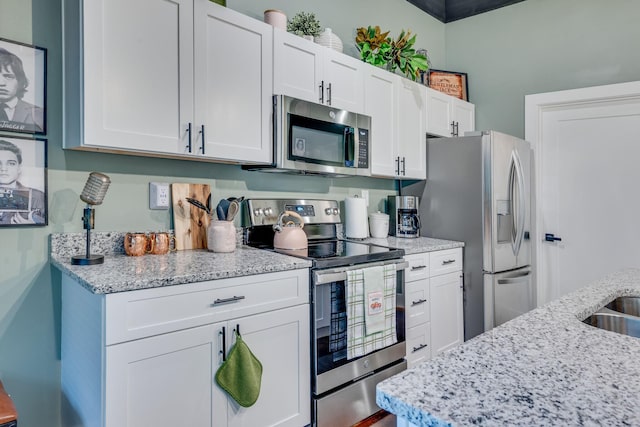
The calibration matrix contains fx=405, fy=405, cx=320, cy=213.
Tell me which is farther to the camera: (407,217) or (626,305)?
(407,217)

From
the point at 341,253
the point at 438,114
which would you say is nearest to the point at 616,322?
the point at 341,253

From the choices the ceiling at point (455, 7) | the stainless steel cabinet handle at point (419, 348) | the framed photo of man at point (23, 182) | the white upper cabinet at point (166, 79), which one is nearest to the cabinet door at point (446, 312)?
the stainless steel cabinet handle at point (419, 348)

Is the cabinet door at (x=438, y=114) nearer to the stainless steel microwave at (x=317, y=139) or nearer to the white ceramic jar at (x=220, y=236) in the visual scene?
the stainless steel microwave at (x=317, y=139)

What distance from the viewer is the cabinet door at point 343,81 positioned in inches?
98.6

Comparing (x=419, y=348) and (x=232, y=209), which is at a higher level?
(x=232, y=209)

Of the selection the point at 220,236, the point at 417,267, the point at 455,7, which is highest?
the point at 455,7

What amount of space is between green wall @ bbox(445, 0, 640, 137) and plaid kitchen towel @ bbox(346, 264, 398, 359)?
219 centimetres

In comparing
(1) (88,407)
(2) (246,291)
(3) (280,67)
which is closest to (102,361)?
(1) (88,407)

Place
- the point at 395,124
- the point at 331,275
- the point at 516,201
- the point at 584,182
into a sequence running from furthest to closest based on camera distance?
the point at 584,182, the point at 516,201, the point at 395,124, the point at 331,275

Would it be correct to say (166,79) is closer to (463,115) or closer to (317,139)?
(317,139)

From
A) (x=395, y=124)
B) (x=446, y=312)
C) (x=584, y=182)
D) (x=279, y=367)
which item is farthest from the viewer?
(x=584, y=182)

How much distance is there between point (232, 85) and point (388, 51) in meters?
1.45

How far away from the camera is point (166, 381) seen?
1.47 m

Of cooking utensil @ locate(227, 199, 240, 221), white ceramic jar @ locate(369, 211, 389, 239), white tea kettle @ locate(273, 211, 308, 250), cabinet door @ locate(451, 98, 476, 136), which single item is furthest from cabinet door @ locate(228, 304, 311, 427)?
cabinet door @ locate(451, 98, 476, 136)
